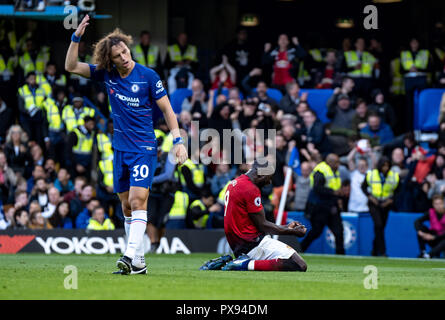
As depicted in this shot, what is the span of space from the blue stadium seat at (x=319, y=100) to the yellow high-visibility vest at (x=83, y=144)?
17.9ft

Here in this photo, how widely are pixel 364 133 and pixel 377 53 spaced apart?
352 centimetres

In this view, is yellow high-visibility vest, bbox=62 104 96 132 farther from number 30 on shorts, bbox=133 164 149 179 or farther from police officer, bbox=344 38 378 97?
number 30 on shorts, bbox=133 164 149 179

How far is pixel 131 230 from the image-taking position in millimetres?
11055

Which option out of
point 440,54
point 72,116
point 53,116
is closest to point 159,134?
point 72,116

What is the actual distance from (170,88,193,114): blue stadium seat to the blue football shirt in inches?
470

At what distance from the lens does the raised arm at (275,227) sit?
11.8 m

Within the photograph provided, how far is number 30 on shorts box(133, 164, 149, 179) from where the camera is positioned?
36.5 ft

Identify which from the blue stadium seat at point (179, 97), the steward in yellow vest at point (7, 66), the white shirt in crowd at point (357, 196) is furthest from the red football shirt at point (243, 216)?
the steward in yellow vest at point (7, 66)

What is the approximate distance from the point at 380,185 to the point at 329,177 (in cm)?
105

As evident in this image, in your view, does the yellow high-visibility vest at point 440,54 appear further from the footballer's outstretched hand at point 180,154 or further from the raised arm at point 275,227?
the footballer's outstretched hand at point 180,154

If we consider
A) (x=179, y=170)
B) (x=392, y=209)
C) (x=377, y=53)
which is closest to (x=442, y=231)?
(x=392, y=209)

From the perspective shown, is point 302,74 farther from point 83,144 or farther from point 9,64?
point 9,64

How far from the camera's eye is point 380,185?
66.0ft
